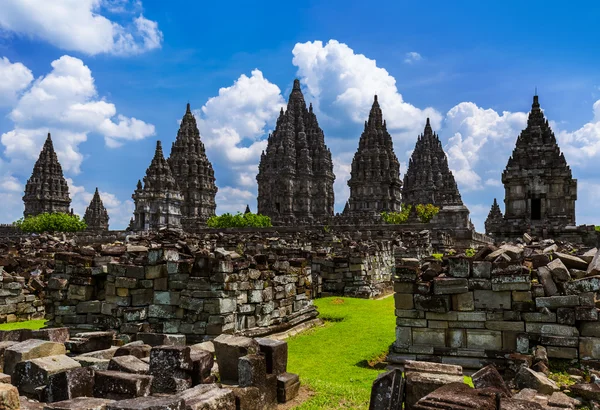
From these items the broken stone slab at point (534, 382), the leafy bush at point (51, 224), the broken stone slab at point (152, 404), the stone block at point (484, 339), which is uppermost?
the leafy bush at point (51, 224)

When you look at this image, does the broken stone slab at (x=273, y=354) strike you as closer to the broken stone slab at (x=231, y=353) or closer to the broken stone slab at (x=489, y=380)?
the broken stone slab at (x=231, y=353)

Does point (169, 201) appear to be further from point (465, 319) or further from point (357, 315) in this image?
point (465, 319)

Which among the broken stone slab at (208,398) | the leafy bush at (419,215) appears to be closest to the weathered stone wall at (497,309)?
the broken stone slab at (208,398)

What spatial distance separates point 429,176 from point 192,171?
3332 cm

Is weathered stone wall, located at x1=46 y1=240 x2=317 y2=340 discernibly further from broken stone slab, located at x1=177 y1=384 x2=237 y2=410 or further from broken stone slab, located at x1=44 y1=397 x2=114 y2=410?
broken stone slab, located at x1=44 y1=397 x2=114 y2=410

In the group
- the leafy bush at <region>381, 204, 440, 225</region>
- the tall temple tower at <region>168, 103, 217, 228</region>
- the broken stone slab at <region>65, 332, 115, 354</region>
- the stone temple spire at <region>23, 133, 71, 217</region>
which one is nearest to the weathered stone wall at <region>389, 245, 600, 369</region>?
the broken stone slab at <region>65, 332, 115, 354</region>

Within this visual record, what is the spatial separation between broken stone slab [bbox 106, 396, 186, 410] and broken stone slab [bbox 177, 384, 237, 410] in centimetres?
12

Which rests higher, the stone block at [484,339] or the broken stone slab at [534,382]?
the stone block at [484,339]

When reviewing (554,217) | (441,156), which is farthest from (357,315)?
(441,156)

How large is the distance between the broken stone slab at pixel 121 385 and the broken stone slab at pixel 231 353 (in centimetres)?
126

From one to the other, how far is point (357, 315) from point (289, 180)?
176ft

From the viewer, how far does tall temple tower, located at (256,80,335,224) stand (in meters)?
65.8

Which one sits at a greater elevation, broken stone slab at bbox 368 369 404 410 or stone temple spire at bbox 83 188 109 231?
stone temple spire at bbox 83 188 109 231

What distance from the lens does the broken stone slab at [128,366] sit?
18.5 feet
